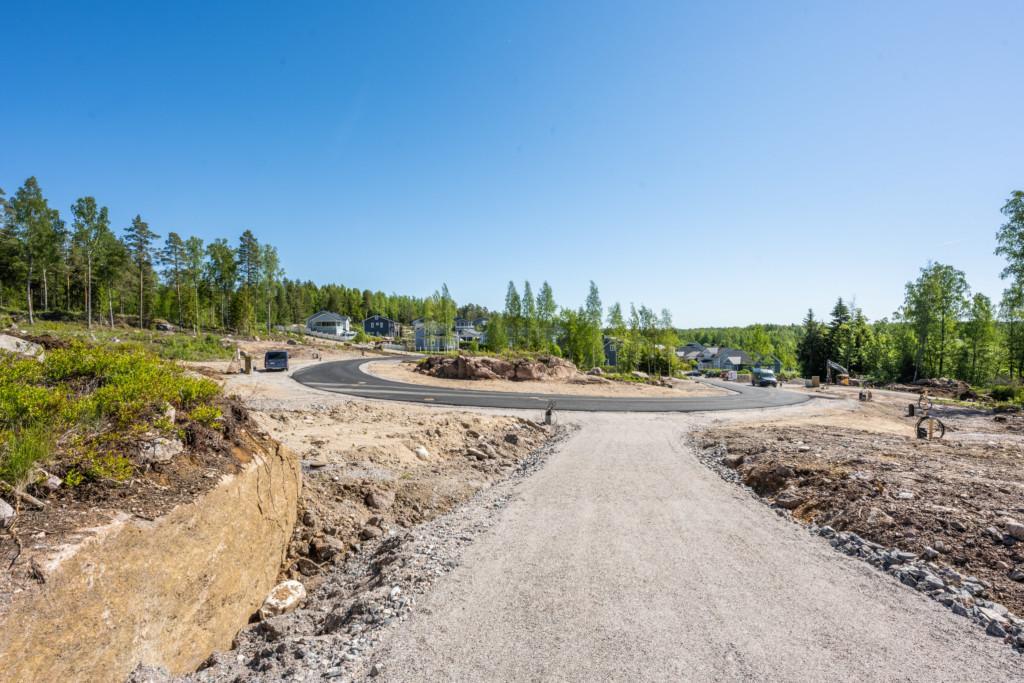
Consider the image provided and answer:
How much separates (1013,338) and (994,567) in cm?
6183

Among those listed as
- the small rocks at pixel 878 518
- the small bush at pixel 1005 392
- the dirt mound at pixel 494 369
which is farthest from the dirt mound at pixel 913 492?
the small bush at pixel 1005 392

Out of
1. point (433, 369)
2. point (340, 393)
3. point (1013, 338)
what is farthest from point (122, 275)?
point (1013, 338)

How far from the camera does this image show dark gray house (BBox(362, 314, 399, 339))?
4227 inches

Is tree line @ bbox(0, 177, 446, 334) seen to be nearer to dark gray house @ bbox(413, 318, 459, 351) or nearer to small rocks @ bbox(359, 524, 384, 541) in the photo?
dark gray house @ bbox(413, 318, 459, 351)

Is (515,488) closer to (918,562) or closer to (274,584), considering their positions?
(274,584)

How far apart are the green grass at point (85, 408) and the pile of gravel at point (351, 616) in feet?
6.25

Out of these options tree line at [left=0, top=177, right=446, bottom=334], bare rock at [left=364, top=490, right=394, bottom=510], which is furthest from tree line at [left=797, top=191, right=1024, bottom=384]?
tree line at [left=0, top=177, right=446, bottom=334]

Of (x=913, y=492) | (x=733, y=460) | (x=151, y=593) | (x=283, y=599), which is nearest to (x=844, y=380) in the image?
(x=733, y=460)

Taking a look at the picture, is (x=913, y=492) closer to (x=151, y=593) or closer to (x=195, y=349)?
(x=151, y=593)

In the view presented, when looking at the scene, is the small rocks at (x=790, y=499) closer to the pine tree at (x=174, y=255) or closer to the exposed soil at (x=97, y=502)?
the exposed soil at (x=97, y=502)

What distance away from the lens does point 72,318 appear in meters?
48.7

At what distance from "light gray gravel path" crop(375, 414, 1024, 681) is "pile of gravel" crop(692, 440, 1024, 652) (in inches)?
7.0

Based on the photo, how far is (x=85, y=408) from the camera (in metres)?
4.50

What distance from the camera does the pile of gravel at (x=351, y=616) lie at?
3.72 metres
